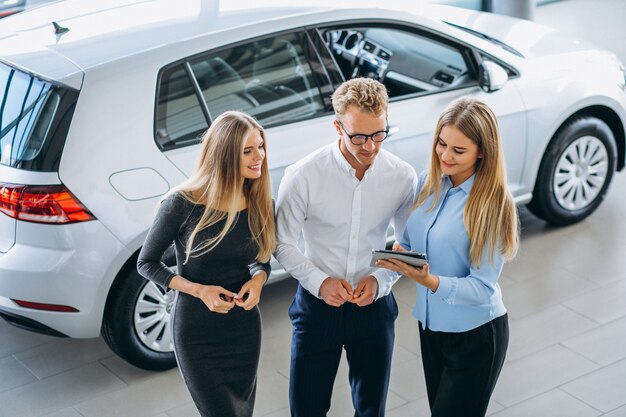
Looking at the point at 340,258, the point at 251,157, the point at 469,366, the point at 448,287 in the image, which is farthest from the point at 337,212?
the point at 469,366

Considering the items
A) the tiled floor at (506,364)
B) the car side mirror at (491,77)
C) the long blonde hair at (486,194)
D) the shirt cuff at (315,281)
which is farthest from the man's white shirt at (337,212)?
the car side mirror at (491,77)

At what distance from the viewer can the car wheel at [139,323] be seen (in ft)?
15.6

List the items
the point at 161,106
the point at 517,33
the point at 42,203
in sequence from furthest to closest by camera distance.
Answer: the point at 517,33
the point at 161,106
the point at 42,203

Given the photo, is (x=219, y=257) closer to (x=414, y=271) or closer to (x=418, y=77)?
(x=414, y=271)

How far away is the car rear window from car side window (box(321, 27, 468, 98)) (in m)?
1.85

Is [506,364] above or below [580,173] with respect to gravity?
below

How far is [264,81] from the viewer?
17.1ft

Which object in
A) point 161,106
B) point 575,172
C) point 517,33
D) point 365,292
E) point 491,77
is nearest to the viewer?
point 365,292

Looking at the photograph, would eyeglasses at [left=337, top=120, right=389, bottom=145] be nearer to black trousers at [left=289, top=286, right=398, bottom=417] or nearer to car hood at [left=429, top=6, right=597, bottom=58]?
black trousers at [left=289, top=286, right=398, bottom=417]

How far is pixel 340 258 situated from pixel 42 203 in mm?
1590

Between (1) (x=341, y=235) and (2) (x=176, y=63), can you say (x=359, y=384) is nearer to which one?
(1) (x=341, y=235)

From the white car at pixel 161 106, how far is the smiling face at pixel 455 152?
66.9 inches

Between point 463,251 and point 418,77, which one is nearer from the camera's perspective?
point 463,251

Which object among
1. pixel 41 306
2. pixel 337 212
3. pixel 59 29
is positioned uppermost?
pixel 59 29
